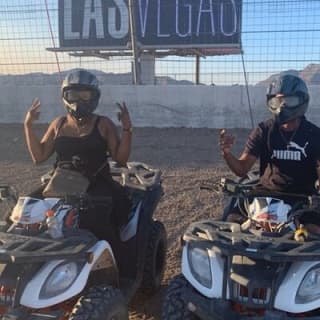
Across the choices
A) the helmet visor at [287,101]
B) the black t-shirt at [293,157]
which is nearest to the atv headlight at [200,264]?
the black t-shirt at [293,157]

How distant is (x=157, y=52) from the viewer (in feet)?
59.4

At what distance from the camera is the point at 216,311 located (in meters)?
3.29

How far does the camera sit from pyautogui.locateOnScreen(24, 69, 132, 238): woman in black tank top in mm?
4477

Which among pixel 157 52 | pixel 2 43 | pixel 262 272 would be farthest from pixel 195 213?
pixel 157 52

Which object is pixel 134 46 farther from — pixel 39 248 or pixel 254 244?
pixel 254 244

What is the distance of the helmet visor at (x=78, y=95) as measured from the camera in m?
4.46

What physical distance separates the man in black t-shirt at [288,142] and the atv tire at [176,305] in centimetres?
86

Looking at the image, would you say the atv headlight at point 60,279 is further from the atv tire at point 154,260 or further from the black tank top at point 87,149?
the atv tire at point 154,260

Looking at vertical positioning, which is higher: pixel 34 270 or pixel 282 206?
pixel 282 206

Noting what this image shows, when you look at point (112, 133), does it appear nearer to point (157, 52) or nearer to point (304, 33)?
point (304, 33)

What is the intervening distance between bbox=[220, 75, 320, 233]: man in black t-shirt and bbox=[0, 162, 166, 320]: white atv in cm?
95

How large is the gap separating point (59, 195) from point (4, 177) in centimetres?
512

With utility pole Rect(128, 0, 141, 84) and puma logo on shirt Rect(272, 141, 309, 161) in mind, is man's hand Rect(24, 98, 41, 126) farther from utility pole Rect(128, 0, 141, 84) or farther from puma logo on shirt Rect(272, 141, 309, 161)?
Answer: utility pole Rect(128, 0, 141, 84)

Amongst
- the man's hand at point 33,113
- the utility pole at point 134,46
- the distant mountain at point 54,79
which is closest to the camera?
the man's hand at point 33,113
